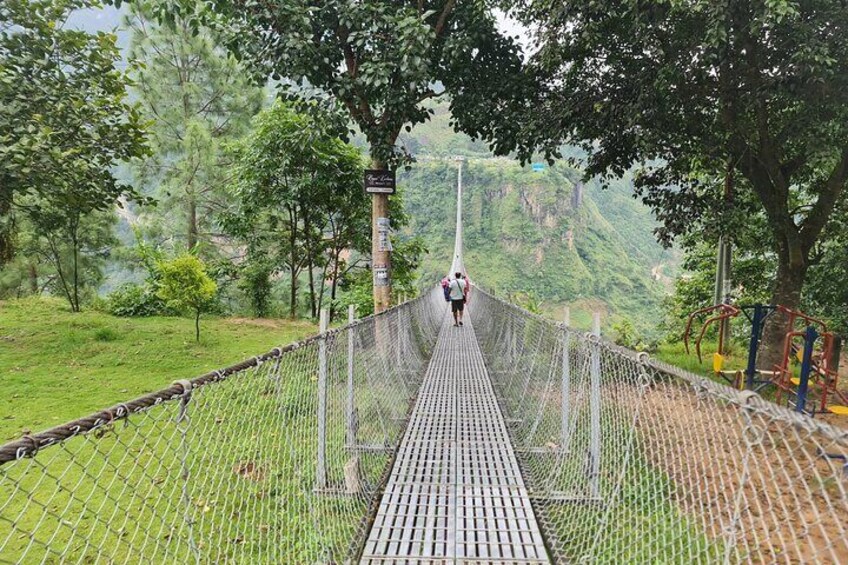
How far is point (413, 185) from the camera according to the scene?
4672 centimetres

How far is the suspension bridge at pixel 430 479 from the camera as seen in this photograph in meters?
1.55

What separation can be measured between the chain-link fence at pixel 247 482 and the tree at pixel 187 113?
29.7ft

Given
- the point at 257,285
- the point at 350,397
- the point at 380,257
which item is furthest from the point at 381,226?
the point at 257,285

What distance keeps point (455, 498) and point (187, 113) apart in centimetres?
1268

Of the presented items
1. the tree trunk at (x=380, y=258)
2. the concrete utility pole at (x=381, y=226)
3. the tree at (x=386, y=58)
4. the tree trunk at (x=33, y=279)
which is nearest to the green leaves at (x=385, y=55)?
the tree at (x=386, y=58)

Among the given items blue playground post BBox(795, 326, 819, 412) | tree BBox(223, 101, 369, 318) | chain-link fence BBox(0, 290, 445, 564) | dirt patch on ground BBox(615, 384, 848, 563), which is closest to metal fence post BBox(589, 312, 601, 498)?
dirt patch on ground BBox(615, 384, 848, 563)

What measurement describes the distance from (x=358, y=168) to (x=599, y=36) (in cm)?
567

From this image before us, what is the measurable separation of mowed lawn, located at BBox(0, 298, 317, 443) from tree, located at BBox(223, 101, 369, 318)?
184 centimetres

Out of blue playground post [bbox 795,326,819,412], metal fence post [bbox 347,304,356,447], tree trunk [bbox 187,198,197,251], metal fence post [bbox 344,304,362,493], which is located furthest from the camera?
tree trunk [bbox 187,198,197,251]

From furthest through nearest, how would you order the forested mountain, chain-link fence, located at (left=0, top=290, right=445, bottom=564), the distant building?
the distant building < the forested mountain < chain-link fence, located at (left=0, top=290, right=445, bottom=564)

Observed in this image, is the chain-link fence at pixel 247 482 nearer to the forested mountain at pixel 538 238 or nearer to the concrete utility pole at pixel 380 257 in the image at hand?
the concrete utility pole at pixel 380 257

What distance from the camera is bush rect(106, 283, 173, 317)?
32.1 feet

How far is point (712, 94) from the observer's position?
4402 millimetres

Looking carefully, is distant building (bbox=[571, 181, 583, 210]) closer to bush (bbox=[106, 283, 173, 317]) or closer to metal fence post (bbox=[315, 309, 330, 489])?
bush (bbox=[106, 283, 173, 317])
